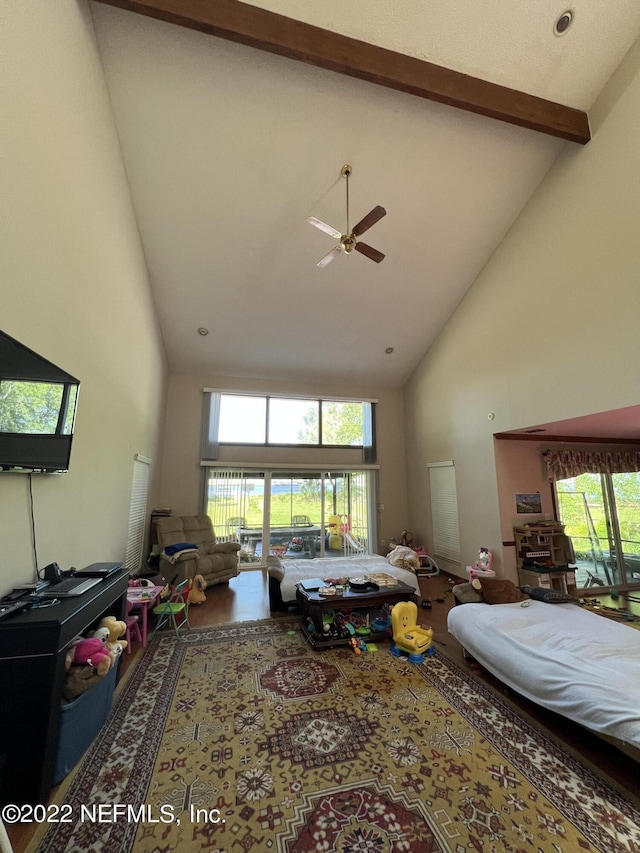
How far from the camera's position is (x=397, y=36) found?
2.93 m

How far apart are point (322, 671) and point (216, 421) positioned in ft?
15.1

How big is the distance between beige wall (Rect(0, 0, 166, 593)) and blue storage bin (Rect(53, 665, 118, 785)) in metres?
0.79

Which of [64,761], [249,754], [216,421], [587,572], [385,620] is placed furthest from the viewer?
[216,421]

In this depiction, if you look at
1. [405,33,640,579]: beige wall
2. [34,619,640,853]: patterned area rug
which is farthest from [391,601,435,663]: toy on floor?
[405,33,640,579]: beige wall

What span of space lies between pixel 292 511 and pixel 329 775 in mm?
4775

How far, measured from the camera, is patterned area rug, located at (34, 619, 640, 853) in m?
1.52

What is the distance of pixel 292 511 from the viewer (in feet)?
21.5

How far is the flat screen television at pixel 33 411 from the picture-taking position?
178cm

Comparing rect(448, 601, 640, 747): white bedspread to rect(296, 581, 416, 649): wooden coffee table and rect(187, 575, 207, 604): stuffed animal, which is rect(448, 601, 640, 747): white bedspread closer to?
rect(296, 581, 416, 649): wooden coffee table

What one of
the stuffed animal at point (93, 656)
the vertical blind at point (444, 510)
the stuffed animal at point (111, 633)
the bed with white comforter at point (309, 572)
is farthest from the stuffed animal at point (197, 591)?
the vertical blind at point (444, 510)

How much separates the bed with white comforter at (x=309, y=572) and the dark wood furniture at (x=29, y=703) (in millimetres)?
2572

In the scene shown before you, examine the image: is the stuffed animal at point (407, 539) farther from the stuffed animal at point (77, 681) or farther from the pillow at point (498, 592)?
the stuffed animal at point (77, 681)

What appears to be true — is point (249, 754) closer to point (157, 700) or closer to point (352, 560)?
point (157, 700)

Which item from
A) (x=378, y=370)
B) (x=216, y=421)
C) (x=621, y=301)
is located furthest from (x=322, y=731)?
(x=378, y=370)
